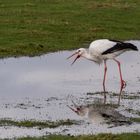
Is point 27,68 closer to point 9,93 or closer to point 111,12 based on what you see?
point 9,93

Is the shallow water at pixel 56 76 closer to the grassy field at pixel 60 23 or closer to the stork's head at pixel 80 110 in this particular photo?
the grassy field at pixel 60 23

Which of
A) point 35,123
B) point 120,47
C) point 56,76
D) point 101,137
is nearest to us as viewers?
point 101,137

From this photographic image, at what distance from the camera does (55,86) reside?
66.4 feet

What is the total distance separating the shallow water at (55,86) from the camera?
16562 millimetres

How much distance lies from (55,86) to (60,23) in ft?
42.5

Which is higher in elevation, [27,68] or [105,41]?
[105,41]

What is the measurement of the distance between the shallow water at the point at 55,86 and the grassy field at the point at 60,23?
5.15 feet

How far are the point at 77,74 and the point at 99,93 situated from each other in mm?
2992

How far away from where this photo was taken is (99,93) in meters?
19.3

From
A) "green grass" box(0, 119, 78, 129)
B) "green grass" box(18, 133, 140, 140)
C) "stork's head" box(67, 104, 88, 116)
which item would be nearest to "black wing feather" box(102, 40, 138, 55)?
"stork's head" box(67, 104, 88, 116)

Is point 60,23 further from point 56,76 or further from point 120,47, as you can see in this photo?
point 120,47

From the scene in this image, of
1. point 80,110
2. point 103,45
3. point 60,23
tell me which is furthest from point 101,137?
point 60,23

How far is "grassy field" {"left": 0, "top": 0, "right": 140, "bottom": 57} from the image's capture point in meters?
27.6

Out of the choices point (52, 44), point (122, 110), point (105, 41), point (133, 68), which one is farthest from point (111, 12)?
point (122, 110)
